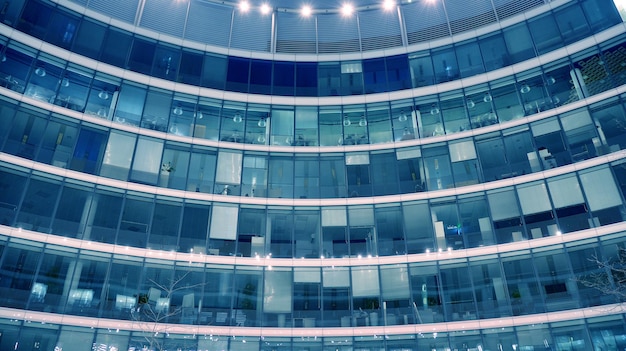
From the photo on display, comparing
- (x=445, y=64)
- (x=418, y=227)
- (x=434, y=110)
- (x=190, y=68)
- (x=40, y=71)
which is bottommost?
(x=418, y=227)

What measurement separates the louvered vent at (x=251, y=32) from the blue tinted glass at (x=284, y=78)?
8.27 feet

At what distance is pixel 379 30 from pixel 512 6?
31.3 feet

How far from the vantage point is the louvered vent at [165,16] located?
3247 centimetres

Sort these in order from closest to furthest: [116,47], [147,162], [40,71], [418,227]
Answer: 1. [40,71]
2. [418,227]
3. [147,162]
4. [116,47]

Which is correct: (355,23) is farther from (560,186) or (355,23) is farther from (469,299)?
(469,299)

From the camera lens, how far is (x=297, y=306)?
26.7 metres

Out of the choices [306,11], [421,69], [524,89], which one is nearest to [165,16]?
[306,11]

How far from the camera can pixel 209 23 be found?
34.1m

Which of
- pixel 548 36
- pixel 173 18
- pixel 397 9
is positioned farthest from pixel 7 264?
pixel 548 36

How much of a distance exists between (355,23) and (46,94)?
22333 mm

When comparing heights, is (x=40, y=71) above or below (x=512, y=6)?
below

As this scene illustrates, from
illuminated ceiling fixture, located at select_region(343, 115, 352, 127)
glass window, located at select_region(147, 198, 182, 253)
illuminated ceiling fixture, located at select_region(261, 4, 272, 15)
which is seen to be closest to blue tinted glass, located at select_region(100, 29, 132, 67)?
illuminated ceiling fixture, located at select_region(261, 4, 272, 15)

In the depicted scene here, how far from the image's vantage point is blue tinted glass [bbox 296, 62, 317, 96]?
32938 millimetres

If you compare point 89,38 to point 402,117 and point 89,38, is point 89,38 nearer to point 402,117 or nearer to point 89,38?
point 89,38
